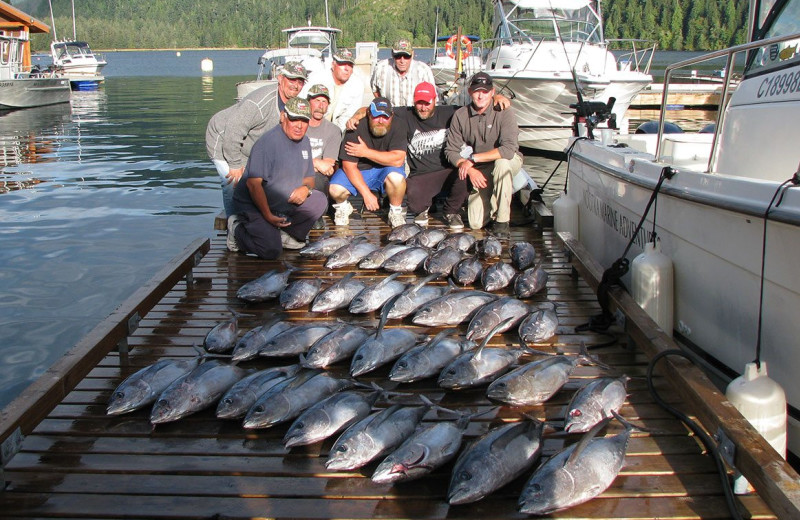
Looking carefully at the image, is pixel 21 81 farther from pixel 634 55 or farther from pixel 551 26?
pixel 634 55

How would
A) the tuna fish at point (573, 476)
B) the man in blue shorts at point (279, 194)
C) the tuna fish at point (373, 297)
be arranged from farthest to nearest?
1. the man in blue shorts at point (279, 194)
2. the tuna fish at point (373, 297)
3. the tuna fish at point (573, 476)

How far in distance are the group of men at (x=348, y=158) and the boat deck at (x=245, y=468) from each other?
2.31 metres

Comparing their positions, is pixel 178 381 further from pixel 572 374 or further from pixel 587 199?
pixel 587 199

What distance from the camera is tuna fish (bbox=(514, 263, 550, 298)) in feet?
Answer: 16.4

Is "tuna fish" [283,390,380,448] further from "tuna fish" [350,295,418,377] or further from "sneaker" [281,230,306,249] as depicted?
"sneaker" [281,230,306,249]

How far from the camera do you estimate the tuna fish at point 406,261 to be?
220 inches

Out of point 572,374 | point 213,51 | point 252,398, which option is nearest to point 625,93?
point 572,374

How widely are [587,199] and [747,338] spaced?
125 inches

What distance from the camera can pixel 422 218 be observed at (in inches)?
279

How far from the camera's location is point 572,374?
12.5 feet

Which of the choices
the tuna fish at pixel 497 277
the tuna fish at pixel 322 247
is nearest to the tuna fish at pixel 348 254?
the tuna fish at pixel 322 247

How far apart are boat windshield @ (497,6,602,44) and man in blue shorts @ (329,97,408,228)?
31.4ft

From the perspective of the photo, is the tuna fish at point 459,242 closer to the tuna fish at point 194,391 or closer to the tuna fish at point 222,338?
the tuna fish at point 222,338

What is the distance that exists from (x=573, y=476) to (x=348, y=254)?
3.49 metres
